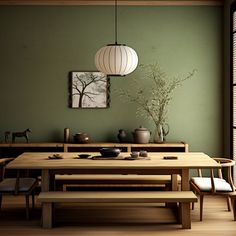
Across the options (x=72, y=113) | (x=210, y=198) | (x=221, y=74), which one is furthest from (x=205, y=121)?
(x=72, y=113)

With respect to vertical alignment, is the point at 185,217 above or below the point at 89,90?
below

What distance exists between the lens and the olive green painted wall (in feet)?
25.5

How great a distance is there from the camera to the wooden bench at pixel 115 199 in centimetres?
527

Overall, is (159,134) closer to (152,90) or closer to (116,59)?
(152,90)

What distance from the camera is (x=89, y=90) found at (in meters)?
7.79

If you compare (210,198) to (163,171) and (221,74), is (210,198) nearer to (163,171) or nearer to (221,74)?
(163,171)

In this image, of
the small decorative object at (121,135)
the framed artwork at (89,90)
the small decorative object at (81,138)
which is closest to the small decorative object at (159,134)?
the small decorative object at (121,135)

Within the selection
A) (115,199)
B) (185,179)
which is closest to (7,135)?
(115,199)

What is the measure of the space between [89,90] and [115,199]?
9.30 ft

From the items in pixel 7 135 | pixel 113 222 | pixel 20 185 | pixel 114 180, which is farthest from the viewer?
pixel 7 135

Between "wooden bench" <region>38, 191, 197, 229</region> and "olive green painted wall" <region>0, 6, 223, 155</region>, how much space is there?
2455 mm

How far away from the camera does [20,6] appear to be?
7.74 meters

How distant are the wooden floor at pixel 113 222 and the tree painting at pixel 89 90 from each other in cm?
189

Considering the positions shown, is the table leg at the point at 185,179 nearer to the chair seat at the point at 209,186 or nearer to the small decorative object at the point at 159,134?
the chair seat at the point at 209,186
